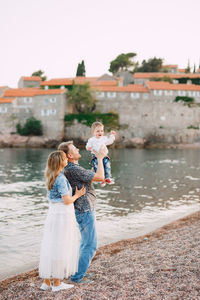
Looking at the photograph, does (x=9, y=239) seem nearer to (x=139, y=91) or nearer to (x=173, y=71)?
(x=139, y=91)

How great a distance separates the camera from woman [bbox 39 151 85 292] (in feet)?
16.3

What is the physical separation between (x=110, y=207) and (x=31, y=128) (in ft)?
175

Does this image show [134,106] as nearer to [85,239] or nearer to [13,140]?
[13,140]

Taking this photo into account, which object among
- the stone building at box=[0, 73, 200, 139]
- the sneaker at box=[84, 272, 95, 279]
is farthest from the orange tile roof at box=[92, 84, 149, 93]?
the sneaker at box=[84, 272, 95, 279]

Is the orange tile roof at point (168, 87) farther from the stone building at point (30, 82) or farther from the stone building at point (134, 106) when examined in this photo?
the stone building at point (30, 82)

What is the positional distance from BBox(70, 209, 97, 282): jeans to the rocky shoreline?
5717cm

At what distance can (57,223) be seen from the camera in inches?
195

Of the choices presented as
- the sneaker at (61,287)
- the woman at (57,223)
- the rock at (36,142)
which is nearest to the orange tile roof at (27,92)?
the rock at (36,142)

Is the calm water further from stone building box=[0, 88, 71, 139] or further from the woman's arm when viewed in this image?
stone building box=[0, 88, 71, 139]

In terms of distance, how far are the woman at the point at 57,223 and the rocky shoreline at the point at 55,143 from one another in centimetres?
5750

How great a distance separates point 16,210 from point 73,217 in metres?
10.5

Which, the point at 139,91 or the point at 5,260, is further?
the point at 139,91

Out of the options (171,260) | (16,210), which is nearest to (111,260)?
(171,260)

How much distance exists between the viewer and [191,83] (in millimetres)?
78625
